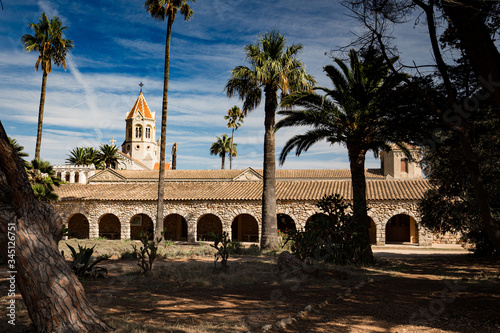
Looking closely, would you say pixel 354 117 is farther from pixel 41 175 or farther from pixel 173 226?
pixel 173 226

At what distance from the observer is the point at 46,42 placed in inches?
859

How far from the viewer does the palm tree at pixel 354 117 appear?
38.4 feet

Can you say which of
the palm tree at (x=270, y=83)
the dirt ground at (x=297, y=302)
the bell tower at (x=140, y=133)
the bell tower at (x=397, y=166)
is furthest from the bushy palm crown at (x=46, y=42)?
the bell tower at (x=140, y=133)

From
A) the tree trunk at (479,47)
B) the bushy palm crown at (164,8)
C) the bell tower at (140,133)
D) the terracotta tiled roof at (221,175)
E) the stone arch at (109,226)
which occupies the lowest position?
the stone arch at (109,226)

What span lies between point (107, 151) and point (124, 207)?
3043cm

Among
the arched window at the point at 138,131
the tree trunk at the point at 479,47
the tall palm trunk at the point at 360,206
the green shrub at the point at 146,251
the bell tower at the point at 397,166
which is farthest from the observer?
the arched window at the point at 138,131

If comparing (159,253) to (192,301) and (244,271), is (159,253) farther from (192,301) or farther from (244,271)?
(192,301)

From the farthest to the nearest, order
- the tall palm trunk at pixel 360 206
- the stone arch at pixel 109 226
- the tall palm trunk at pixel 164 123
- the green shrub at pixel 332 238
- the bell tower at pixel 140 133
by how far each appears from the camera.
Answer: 1. the bell tower at pixel 140 133
2. the stone arch at pixel 109 226
3. the tall palm trunk at pixel 164 123
4. the tall palm trunk at pixel 360 206
5. the green shrub at pixel 332 238

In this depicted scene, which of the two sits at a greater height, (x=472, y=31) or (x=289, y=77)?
(x=289, y=77)

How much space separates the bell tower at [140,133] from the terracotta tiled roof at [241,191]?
36.1 metres

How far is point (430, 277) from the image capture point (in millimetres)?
9609

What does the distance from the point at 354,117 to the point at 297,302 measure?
716 cm

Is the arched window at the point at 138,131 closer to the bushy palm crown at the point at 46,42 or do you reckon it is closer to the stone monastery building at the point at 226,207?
the stone monastery building at the point at 226,207

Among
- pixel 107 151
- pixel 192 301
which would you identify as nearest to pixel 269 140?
pixel 192 301
